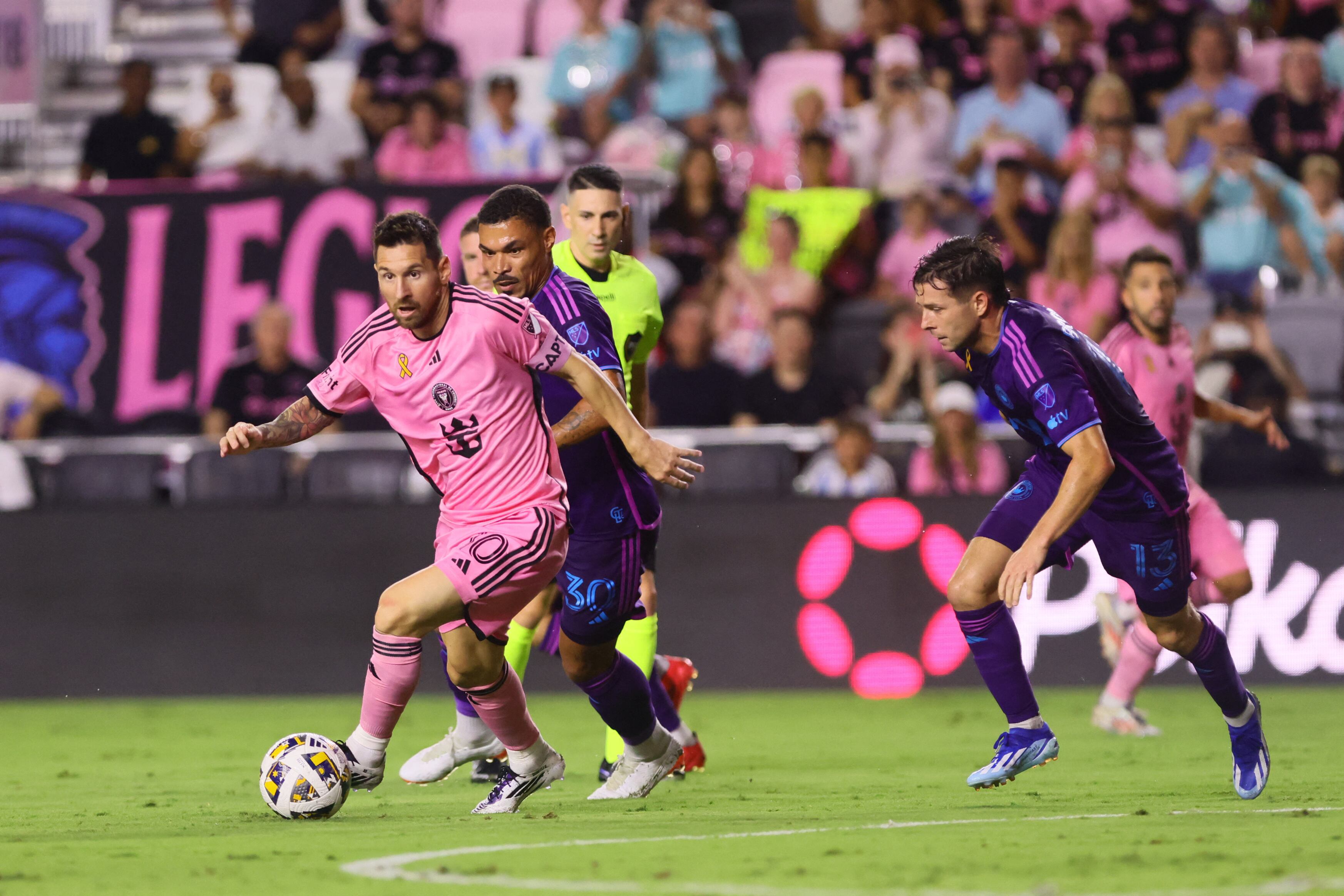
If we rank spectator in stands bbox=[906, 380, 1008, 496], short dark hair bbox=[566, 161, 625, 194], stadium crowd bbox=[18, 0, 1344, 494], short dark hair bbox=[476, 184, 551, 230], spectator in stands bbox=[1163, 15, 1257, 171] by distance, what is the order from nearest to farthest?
short dark hair bbox=[476, 184, 551, 230], short dark hair bbox=[566, 161, 625, 194], spectator in stands bbox=[906, 380, 1008, 496], stadium crowd bbox=[18, 0, 1344, 494], spectator in stands bbox=[1163, 15, 1257, 171]

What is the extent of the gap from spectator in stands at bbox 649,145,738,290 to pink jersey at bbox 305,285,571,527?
25.8ft

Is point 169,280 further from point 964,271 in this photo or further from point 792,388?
point 964,271

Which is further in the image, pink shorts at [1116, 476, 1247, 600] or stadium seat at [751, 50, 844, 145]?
stadium seat at [751, 50, 844, 145]

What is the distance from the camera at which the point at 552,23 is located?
655 inches

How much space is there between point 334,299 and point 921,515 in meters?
5.01

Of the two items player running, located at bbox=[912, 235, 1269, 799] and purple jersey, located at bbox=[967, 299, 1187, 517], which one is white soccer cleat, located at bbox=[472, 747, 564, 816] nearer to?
player running, located at bbox=[912, 235, 1269, 799]

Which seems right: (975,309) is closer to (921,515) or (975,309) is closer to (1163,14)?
(921,515)

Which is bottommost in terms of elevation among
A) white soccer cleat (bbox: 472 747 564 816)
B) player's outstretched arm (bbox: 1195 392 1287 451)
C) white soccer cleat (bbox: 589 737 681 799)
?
white soccer cleat (bbox: 589 737 681 799)

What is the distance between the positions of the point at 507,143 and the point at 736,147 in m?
1.89

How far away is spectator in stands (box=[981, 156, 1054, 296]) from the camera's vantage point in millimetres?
13281

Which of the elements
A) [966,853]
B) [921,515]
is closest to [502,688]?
[966,853]

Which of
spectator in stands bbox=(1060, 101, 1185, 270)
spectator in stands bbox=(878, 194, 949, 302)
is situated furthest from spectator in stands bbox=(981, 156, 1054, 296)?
spectator in stands bbox=(878, 194, 949, 302)

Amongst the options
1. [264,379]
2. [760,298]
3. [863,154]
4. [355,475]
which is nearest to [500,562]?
[355,475]

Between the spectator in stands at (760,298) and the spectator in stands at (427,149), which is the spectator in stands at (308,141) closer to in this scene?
the spectator in stands at (427,149)
